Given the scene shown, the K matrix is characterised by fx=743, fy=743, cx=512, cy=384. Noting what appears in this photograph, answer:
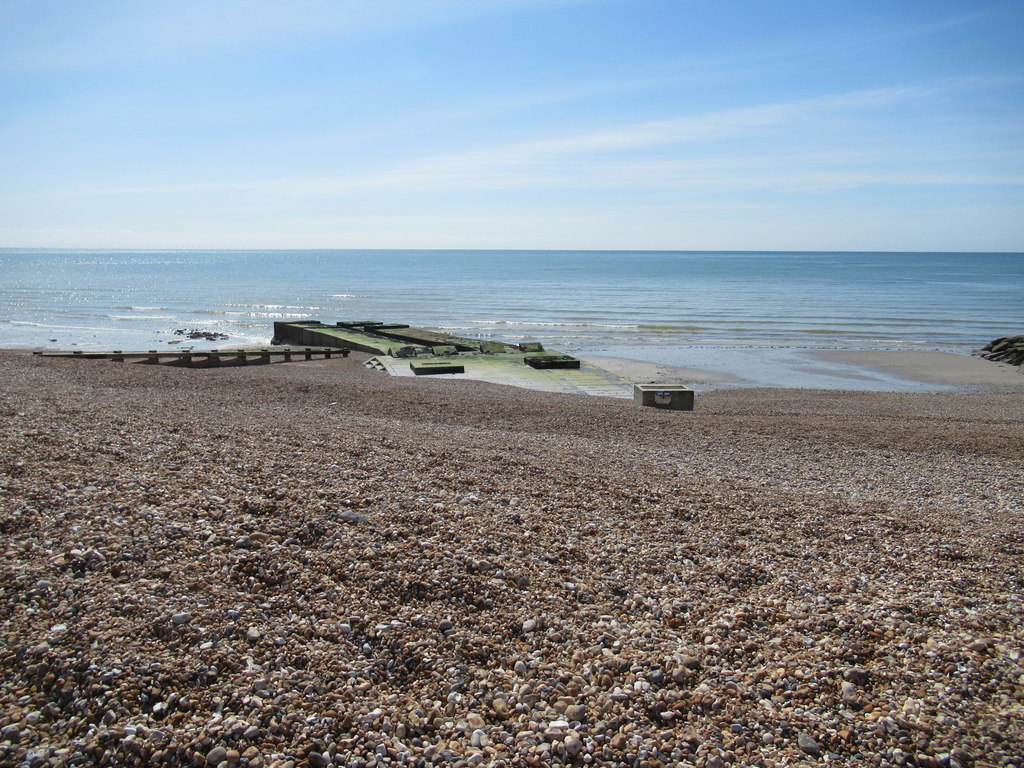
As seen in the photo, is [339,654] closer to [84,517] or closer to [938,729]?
[84,517]

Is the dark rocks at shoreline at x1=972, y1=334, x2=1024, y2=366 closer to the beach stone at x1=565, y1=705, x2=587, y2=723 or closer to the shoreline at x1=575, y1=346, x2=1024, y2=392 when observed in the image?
the shoreline at x1=575, y1=346, x2=1024, y2=392

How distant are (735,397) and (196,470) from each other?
15.0 m

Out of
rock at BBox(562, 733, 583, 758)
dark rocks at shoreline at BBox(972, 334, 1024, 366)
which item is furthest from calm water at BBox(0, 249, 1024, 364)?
rock at BBox(562, 733, 583, 758)

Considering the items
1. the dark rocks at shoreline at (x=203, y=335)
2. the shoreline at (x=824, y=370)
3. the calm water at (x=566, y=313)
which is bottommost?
the shoreline at (x=824, y=370)

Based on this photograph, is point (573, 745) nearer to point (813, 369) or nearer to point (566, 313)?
point (813, 369)

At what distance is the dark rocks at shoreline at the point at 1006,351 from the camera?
2794 cm

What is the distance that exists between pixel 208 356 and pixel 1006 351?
29377 millimetres

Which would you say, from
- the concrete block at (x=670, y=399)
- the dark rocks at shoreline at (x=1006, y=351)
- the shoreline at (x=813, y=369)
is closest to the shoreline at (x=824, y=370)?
the shoreline at (x=813, y=369)

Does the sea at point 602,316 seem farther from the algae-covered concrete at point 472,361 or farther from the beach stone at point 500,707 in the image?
the beach stone at point 500,707

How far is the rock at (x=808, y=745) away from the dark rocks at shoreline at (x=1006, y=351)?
2940 centimetres

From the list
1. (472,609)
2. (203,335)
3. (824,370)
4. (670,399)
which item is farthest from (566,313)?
(472,609)

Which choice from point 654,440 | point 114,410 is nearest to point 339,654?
point 114,410

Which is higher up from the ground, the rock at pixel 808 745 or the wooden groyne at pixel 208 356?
the wooden groyne at pixel 208 356

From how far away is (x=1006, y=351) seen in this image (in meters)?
28.8
